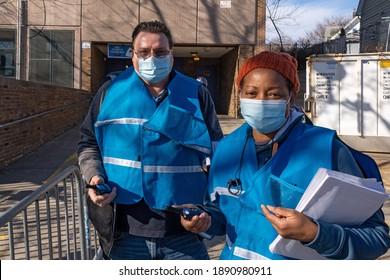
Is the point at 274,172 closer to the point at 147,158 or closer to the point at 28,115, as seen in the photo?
the point at 147,158

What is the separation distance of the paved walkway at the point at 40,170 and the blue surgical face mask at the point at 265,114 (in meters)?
2.70

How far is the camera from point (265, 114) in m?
1.69

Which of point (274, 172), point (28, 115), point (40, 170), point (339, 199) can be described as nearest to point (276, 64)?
point (274, 172)

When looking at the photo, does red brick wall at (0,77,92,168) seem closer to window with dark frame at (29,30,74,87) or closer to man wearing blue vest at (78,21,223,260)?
window with dark frame at (29,30,74,87)

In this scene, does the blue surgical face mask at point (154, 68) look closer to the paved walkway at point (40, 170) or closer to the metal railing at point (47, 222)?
the metal railing at point (47, 222)

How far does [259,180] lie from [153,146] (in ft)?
2.53

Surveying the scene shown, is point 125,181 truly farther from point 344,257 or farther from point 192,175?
point 344,257

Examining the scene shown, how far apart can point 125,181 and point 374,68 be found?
342 inches

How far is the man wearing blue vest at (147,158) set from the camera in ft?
7.17

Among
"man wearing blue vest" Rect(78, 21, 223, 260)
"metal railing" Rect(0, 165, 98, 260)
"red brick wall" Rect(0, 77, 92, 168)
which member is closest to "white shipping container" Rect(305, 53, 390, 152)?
"red brick wall" Rect(0, 77, 92, 168)

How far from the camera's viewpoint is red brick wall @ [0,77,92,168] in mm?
8258

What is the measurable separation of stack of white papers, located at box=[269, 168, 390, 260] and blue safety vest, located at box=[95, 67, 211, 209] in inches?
34.3

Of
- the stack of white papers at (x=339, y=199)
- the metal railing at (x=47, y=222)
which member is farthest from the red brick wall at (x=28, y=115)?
the stack of white papers at (x=339, y=199)

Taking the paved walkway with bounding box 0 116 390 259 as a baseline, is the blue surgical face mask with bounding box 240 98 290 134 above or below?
above
